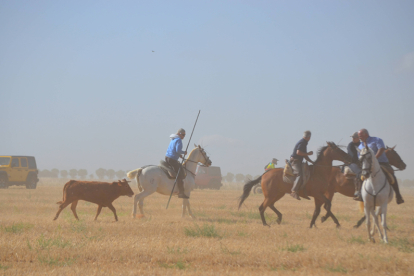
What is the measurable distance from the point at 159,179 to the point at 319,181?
15.9 feet

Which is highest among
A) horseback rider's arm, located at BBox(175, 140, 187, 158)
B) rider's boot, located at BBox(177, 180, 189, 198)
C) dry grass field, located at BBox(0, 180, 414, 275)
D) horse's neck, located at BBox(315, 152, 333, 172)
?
horseback rider's arm, located at BBox(175, 140, 187, 158)

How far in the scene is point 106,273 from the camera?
5.84m

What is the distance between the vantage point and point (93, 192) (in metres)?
11.7

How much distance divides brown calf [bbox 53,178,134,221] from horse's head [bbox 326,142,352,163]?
5.58 meters

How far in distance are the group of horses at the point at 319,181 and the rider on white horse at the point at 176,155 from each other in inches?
8.2

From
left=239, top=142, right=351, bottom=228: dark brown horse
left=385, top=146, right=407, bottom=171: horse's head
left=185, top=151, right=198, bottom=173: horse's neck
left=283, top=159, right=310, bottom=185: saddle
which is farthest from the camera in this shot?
left=185, top=151, right=198, bottom=173: horse's neck

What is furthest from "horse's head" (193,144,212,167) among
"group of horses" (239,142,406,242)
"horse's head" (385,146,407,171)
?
"horse's head" (385,146,407,171)

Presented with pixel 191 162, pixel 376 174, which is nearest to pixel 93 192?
pixel 191 162

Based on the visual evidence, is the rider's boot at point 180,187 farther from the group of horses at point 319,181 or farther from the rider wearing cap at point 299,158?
the rider wearing cap at point 299,158

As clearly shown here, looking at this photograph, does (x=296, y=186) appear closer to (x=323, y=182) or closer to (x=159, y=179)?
(x=323, y=182)

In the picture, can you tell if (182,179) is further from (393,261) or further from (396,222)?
(393,261)

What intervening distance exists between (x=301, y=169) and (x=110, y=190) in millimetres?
5205

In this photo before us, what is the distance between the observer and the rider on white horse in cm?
1348

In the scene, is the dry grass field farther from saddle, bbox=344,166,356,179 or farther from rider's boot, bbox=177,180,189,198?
rider's boot, bbox=177,180,189,198
